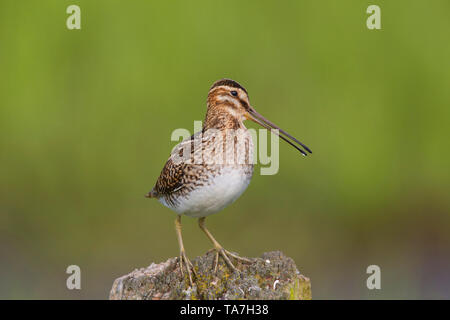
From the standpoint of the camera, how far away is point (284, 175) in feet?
25.0

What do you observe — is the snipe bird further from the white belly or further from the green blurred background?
the green blurred background

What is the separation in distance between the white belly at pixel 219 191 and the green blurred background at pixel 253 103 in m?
2.84

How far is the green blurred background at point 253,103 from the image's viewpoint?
7.58 m

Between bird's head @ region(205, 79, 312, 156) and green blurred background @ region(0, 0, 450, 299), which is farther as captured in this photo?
green blurred background @ region(0, 0, 450, 299)

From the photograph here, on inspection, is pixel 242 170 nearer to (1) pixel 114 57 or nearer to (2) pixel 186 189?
(2) pixel 186 189

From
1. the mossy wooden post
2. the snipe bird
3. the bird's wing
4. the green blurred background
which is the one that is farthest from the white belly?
the green blurred background

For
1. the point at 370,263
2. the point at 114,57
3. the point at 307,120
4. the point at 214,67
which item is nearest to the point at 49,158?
the point at 114,57

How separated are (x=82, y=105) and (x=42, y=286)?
5.78ft

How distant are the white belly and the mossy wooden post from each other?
0.30 m

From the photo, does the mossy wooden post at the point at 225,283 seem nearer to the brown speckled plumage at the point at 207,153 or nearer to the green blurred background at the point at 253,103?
the brown speckled plumage at the point at 207,153

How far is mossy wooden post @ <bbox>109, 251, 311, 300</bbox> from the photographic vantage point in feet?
14.0

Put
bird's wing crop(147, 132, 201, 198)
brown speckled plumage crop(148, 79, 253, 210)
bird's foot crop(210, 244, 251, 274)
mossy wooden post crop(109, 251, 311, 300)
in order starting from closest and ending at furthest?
mossy wooden post crop(109, 251, 311, 300)
bird's foot crop(210, 244, 251, 274)
brown speckled plumage crop(148, 79, 253, 210)
bird's wing crop(147, 132, 201, 198)

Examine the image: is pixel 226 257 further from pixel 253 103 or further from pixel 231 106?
pixel 253 103

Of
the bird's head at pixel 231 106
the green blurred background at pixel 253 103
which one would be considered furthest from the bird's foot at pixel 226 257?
the green blurred background at pixel 253 103
